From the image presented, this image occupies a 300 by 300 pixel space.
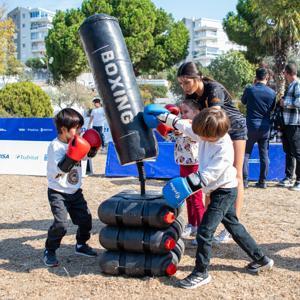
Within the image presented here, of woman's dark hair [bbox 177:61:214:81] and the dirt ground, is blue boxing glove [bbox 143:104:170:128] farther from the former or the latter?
the dirt ground

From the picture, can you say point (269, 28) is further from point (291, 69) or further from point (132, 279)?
point (132, 279)

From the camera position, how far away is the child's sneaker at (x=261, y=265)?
12.5 ft

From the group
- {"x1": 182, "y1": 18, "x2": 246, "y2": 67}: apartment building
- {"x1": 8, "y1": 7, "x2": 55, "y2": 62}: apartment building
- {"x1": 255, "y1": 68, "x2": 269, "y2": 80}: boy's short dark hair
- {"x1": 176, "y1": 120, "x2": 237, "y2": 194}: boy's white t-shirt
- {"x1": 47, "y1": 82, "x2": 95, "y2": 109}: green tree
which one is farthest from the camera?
{"x1": 182, "y1": 18, "x2": 246, "y2": 67}: apartment building

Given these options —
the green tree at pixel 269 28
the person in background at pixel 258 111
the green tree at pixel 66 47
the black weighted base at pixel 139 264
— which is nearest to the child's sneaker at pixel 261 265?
the black weighted base at pixel 139 264

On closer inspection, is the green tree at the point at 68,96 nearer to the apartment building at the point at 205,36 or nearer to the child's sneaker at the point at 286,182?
the child's sneaker at the point at 286,182

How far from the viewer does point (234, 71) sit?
3362 centimetres

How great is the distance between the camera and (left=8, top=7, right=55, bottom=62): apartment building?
103 meters

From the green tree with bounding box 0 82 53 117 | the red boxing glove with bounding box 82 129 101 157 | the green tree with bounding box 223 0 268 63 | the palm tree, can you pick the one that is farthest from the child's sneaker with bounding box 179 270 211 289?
the green tree with bounding box 223 0 268 63

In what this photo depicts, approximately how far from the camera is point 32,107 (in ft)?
56.5

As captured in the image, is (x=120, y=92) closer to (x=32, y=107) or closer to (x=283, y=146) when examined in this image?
(x=283, y=146)

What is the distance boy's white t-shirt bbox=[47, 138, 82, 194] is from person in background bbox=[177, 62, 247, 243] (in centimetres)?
126

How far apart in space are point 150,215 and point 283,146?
15.6ft

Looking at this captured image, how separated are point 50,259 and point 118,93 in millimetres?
1603

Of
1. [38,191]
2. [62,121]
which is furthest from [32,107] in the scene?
[62,121]
